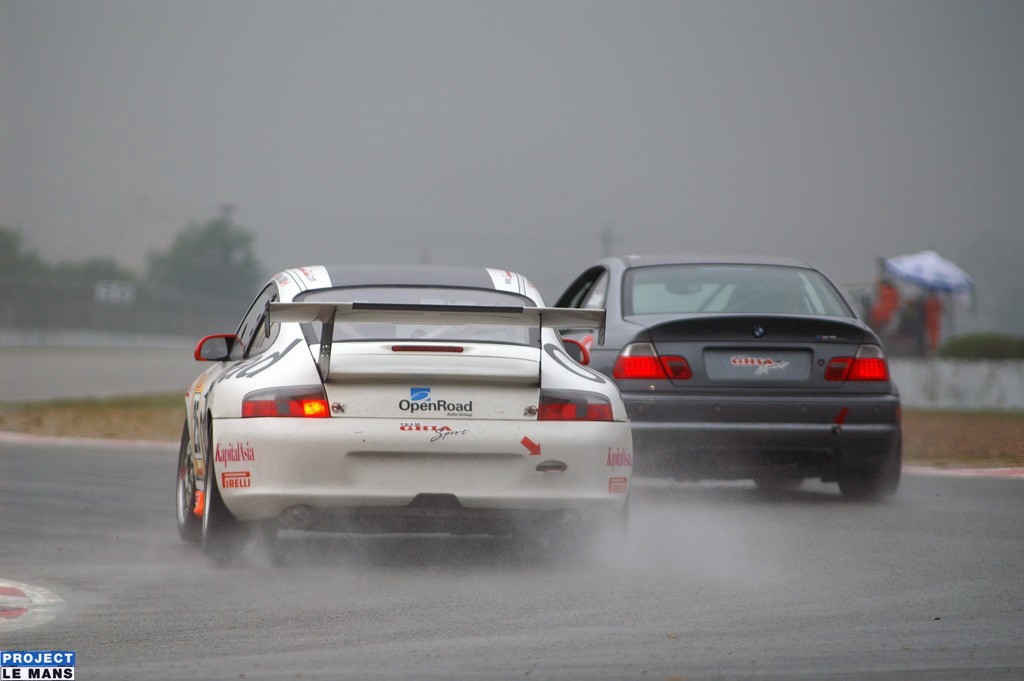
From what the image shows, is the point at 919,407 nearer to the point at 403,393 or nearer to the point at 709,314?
the point at 709,314

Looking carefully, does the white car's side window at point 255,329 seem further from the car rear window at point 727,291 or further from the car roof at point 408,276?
the car rear window at point 727,291

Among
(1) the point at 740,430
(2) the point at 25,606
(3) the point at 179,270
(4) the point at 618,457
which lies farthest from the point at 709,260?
(3) the point at 179,270

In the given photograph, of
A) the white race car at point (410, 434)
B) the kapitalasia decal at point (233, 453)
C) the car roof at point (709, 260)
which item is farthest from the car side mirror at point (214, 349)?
the car roof at point (709, 260)

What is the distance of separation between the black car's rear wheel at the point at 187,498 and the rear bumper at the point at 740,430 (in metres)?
2.77

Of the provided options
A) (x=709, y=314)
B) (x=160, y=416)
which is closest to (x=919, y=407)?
(x=160, y=416)

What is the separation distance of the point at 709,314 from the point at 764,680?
5.46 m

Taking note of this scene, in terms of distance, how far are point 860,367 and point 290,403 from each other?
4402mm

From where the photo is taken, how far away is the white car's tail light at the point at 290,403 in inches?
278

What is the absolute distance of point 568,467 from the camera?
717 centimetres

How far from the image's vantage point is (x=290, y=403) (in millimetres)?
7078

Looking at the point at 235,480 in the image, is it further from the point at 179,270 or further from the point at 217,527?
the point at 179,270

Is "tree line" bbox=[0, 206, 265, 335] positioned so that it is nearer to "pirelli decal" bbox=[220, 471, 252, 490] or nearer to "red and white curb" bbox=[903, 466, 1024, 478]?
"red and white curb" bbox=[903, 466, 1024, 478]

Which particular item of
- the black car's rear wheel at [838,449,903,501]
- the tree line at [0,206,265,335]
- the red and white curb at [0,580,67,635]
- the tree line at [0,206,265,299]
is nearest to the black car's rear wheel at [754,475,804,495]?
the black car's rear wheel at [838,449,903,501]

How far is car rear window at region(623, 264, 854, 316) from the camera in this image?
35.2 ft
